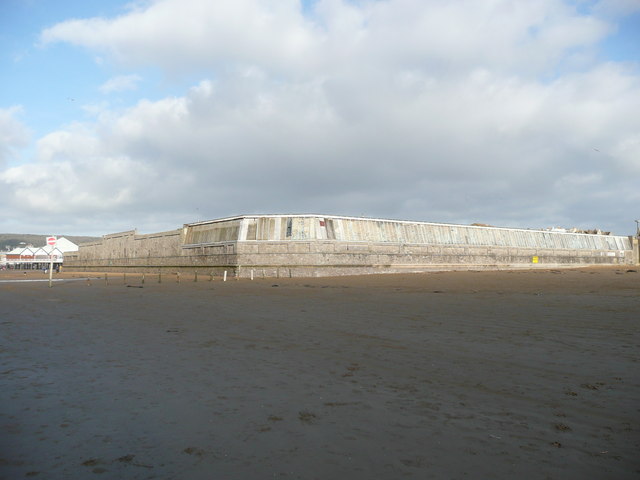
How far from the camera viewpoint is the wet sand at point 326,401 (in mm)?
4137

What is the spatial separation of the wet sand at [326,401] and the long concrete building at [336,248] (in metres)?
33.6

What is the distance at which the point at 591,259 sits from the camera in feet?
241

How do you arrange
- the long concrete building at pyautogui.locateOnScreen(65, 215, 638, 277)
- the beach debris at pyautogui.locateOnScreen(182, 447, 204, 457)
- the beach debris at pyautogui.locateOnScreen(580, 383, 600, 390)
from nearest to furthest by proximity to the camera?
the beach debris at pyautogui.locateOnScreen(182, 447, 204, 457) → the beach debris at pyautogui.locateOnScreen(580, 383, 600, 390) → the long concrete building at pyautogui.locateOnScreen(65, 215, 638, 277)

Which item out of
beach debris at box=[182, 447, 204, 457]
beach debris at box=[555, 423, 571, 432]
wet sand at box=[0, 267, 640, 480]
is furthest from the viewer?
beach debris at box=[555, 423, 571, 432]

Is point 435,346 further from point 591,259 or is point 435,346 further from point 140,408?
point 591,259

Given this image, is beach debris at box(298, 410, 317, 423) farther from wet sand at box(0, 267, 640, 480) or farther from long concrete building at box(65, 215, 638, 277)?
long concrete building at box(65, 215, 638, 277)

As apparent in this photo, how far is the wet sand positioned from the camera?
414 cm

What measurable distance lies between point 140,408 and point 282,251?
133ft

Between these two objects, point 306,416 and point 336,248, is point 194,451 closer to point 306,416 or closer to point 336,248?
point 306,416

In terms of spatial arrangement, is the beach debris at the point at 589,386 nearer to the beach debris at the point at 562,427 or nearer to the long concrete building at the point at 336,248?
the beach debris at the point at 562,427

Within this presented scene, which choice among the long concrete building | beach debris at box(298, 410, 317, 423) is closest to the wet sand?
beach debris at box(298, 410, 317, 423)

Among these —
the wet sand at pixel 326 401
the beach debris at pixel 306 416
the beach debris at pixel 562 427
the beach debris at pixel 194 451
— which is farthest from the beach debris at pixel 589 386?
the beach debris at pixel 194 451

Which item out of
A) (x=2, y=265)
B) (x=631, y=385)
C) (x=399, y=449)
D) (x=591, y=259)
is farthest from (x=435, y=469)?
(x=2, y=265)

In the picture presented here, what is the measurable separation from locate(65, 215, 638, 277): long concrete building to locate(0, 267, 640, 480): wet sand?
33.6 metres
